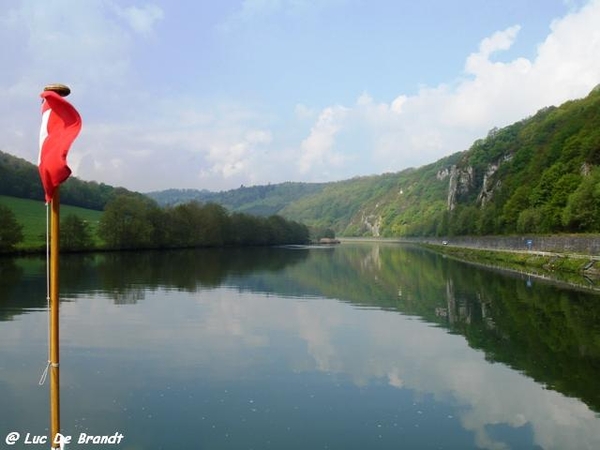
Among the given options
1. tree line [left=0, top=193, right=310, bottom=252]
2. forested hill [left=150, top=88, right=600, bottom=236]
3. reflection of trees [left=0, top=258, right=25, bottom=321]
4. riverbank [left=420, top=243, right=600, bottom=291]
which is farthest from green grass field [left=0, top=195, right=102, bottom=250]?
forested hill [left=150, top=88, right=600, bottom=236]

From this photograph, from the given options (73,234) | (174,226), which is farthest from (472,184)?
(73,234)

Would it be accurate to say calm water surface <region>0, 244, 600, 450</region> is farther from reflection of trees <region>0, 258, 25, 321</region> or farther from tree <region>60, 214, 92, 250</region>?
tree <region>60, 214, 92, 250</region>

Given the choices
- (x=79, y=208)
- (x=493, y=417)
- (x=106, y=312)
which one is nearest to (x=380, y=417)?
Answer: (x=493, y=417)

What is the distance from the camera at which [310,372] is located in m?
18.3

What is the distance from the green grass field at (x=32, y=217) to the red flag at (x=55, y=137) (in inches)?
3505

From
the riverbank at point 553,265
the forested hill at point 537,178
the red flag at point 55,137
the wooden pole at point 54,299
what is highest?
the forested hill at point 537,178

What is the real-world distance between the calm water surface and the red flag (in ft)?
26.2

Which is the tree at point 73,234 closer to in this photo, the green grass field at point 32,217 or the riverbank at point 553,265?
the green grass field at point 32,217

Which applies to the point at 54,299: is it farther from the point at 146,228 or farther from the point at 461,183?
the point at 461,183

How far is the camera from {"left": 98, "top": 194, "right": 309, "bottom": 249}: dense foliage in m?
109

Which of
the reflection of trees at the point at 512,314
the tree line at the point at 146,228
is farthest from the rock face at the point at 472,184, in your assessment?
the reflection of trees at the point at 512,314

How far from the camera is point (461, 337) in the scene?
81.0 feet

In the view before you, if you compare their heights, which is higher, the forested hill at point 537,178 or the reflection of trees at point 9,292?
the forested hill at point 537,178

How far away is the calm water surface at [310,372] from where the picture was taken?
512 inches
